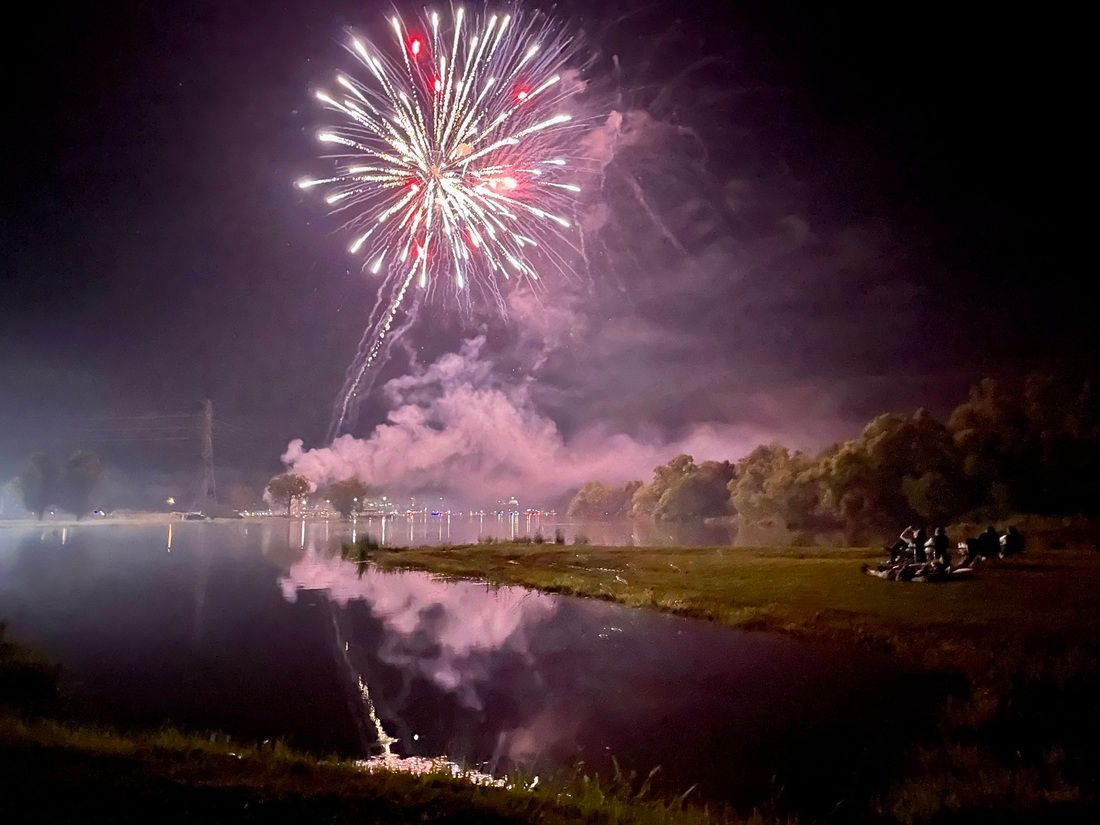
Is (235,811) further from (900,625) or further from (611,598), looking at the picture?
(611,598)

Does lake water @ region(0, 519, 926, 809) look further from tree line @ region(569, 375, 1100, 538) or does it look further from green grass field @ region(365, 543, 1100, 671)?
tree line @ region(569, 375, 1100, 538)

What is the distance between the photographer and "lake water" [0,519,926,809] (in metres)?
11.7

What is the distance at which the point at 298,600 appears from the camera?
92.3 feet

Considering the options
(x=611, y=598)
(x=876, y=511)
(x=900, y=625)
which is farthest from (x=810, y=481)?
(x=900, y=625)

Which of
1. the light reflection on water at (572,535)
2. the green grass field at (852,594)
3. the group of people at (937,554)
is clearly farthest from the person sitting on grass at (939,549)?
the light reflection on water at (572,535)

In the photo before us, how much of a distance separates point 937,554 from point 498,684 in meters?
17.0

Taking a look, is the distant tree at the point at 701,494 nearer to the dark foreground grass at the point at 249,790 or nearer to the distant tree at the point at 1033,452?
the distant tree at the point at 1033,452

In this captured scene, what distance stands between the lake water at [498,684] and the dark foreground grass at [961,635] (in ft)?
3.25

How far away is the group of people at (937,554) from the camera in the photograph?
944 inches

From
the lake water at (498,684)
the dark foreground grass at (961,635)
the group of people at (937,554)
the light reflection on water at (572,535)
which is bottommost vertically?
the light reflection on water at (572,535)

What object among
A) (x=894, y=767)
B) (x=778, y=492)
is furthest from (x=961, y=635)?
(x=778, y=492)

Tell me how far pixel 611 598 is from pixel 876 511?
38733 mm

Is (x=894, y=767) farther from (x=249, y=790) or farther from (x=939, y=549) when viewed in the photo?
(x=939, y=549)

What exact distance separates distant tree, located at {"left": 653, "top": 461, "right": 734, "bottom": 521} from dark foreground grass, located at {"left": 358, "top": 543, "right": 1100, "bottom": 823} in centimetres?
7586
